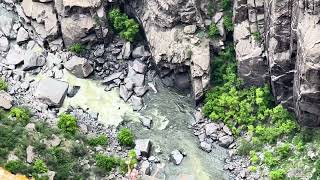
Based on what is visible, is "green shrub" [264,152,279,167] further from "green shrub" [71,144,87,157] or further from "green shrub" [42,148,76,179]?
"green shrub" [42,148,76,179]

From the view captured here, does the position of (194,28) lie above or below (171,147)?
above

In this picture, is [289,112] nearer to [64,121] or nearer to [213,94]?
[213,94]

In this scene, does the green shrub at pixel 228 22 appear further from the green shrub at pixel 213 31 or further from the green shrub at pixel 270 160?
the green shrub at pixel 270 160

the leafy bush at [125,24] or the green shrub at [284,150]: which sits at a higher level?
the leafy bush at [125,24]

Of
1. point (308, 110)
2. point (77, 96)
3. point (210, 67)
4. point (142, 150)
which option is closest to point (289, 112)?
point (308, 110)

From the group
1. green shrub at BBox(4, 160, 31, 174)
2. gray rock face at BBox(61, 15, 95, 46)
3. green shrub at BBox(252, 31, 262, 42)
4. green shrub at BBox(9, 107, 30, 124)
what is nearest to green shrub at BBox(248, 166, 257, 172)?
green shrub at BBox(252, 31, 262, 42)

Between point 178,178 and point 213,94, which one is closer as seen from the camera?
point 178,178

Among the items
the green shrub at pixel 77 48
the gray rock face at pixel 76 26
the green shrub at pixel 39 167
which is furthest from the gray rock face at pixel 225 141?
the gray rock face at pixel 76 26

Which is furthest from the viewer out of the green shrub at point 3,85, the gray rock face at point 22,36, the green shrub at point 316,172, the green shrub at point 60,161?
the gray rock face at point 22,36
